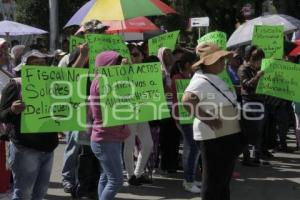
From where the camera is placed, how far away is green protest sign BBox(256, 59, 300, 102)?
7.75 m

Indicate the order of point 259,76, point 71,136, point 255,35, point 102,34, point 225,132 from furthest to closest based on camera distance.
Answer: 1. point 255,35
2. point 259,76
3. point 71,136
4. point 102,34
5. point 225,132

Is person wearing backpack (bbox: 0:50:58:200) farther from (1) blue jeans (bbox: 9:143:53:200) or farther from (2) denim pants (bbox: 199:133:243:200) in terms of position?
(2) denim pants (bbox: 199:133:243:200)

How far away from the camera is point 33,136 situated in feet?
16.0

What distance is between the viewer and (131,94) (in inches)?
220

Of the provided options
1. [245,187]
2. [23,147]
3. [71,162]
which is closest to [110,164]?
[23,147]

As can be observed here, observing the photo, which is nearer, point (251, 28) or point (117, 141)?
point (117, 141)

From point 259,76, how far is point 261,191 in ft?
4.95

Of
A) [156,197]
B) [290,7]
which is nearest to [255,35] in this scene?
[156,197]

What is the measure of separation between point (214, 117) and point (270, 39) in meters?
3.45

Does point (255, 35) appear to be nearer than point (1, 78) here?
No

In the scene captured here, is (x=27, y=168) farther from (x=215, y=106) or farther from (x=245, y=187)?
(x=245, y=187)

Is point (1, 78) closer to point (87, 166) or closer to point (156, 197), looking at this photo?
point (87, 166)

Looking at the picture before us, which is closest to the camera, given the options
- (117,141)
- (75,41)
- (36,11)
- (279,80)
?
(117,141)

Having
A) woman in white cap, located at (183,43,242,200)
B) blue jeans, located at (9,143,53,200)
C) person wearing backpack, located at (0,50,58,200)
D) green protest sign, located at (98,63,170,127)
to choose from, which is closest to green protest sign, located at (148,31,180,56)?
green protest sign, located at (98,63,170,127)
